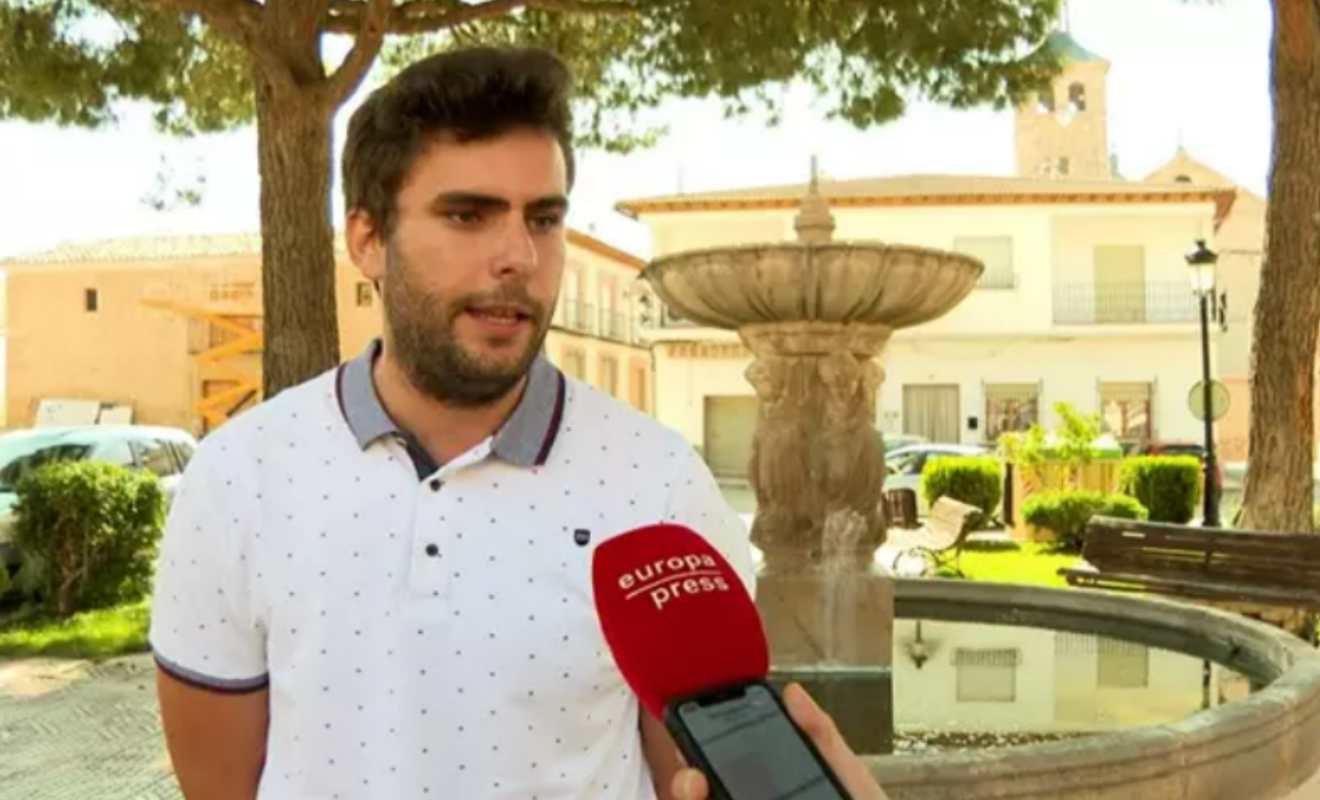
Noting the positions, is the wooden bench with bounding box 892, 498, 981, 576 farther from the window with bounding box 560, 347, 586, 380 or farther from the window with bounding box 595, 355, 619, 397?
the window with bounding box 595, 355, 619, 397

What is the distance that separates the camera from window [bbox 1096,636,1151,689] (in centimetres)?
722

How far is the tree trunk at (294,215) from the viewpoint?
403 inches

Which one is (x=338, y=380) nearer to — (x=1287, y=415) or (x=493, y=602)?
(x=493, y=602)

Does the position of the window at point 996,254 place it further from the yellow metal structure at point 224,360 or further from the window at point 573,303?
the yellow metal structure at point 224,360

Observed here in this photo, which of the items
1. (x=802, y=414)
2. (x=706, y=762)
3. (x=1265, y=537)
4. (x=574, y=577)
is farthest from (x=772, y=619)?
(x=706, y=762)

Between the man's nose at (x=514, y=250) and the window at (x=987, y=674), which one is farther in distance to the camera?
the window at (x=987, y=674)

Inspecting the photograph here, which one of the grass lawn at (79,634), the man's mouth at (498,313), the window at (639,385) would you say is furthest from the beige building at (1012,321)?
the man's mouth at (498,313)

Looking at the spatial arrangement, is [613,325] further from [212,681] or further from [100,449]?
[212,681]

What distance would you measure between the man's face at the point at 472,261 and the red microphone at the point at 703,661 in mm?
368

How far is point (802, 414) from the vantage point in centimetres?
761

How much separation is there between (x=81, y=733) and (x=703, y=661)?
7274 millimetres

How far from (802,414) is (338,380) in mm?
6024

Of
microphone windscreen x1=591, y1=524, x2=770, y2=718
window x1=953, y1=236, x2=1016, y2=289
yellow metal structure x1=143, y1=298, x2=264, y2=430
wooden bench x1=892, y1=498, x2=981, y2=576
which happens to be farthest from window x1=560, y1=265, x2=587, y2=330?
microphone windscreen x1=591, y1=524, x2=770, y2=718

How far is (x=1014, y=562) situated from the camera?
1603 centimetres
